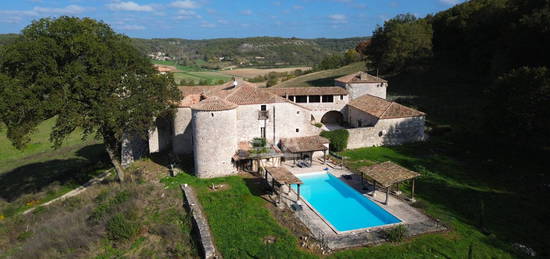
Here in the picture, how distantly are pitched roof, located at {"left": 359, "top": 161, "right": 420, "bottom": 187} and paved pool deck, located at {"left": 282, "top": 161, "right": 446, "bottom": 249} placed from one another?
4.67 ft

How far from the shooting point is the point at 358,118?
3219 cm

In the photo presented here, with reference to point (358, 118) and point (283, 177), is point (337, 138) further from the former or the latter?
point (283, 177)

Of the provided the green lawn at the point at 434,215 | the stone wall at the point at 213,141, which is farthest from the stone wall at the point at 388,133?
the stone wall at the point at 213,141

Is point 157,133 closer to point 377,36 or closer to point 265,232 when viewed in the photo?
point 265,232

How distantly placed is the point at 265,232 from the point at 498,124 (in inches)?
732

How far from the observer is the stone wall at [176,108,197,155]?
27.2 m

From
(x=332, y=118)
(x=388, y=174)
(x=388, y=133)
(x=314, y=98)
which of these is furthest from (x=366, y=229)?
→ (x=332, y=118)

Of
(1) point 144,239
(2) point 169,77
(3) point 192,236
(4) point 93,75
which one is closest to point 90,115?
(4) point 93,75

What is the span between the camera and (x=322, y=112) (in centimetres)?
3425

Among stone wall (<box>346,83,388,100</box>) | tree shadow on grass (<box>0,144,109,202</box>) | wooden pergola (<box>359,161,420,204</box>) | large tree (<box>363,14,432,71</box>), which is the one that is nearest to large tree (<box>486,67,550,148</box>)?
wooden pergola (<box>359,161,420,204</box>)

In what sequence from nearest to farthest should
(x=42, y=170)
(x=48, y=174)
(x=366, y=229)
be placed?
1. (x=366, y=229)
2. (x=48, y=174)
3. (x=42, y=170)

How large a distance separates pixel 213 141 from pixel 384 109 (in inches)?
614

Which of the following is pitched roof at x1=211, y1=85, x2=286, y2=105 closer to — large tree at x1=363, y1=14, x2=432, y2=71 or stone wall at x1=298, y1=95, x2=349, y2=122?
stone wall at x1=298, y1=95, x2=349, y2=122

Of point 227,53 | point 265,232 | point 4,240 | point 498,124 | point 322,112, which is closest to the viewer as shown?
point 265,232
